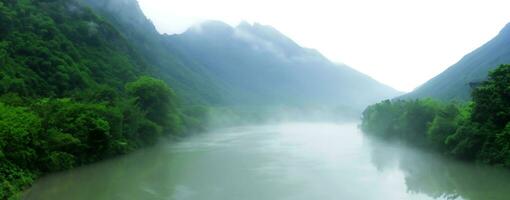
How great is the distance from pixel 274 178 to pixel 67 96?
3389cm

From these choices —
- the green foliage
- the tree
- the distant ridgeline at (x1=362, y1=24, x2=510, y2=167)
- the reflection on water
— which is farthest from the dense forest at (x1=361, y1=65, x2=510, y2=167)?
the tree

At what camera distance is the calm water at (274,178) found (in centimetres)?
3127

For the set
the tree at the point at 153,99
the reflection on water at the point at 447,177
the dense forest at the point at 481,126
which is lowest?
the reflection on water at the point at 447,177

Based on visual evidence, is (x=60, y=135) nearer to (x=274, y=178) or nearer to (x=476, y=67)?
(x=274, y=178)

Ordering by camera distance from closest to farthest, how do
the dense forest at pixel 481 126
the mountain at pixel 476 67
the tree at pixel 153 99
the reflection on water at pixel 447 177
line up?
1. the reflection on water at pixel 447 177
2. the dense forest at pixel 481 126
3. the tree at pixel 153 99
4. the mountain at pixel 476 67

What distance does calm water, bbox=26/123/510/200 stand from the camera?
3127 centimetres

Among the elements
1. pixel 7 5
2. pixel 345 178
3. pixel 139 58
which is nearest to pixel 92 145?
pixel 345 178

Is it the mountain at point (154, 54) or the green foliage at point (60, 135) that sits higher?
the mountain at point (154, 54)

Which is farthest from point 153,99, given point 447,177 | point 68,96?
point 447,177

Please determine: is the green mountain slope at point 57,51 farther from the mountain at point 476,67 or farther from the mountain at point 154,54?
the mountain at point 476,67

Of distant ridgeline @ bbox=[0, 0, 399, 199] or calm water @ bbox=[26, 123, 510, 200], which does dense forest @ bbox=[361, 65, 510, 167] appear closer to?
calm water @ bbox=[26, 123, 510, 200]

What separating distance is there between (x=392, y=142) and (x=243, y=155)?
2928 centimetres

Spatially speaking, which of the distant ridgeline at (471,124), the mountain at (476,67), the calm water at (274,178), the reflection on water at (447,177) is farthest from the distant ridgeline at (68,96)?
the mountain at (476,67)

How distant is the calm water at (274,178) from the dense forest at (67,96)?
210 centimetres
